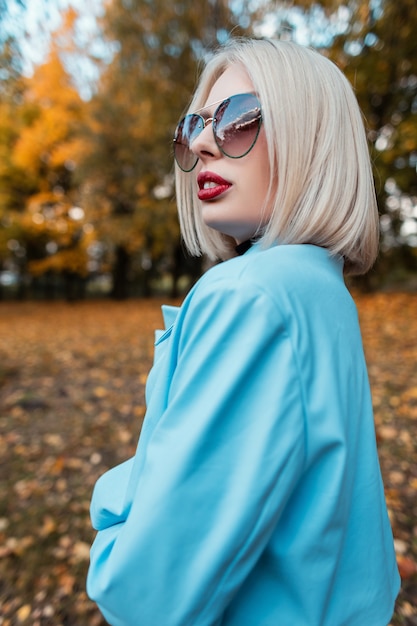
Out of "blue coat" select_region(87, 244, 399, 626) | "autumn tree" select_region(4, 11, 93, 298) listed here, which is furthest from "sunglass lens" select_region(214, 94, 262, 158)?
"autumn tree" select_region(4, 11, 93, 298)

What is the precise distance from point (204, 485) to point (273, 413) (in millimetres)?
150

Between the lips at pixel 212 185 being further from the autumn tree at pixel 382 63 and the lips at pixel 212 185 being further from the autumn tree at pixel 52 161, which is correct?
the autumn tree at pixel 52 161

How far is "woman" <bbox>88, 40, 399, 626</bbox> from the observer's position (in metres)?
0.59

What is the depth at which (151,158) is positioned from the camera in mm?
12328

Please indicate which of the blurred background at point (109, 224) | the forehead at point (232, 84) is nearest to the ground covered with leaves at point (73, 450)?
the blurred background at point (109, 224)

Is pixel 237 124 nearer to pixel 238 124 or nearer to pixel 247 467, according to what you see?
pixel 238 124

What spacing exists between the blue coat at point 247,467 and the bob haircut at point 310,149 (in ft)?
0.57

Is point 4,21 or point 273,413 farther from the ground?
point 4,21

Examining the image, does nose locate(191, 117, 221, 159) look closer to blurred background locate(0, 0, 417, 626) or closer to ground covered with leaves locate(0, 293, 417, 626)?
blurred background locate(0, 0, 417, 626)

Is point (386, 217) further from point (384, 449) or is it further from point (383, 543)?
point (383, 543)

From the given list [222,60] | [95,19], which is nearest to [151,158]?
[95,19]

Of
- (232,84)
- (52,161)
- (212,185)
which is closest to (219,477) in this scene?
(212,185)

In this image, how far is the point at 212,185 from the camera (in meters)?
0.90

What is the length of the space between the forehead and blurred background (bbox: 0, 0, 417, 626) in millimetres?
604
